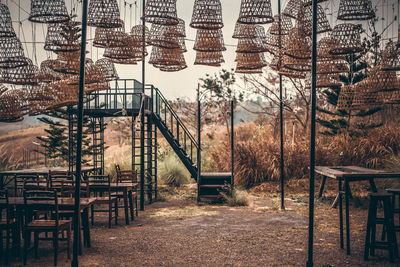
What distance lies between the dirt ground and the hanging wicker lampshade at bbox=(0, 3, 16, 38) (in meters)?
3.74

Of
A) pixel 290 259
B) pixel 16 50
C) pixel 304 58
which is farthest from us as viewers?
pixel 16 50

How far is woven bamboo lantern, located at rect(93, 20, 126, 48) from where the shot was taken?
23.9ft

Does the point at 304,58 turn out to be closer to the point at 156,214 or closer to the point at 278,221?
the point at 278,221

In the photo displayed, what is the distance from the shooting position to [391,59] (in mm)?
6758

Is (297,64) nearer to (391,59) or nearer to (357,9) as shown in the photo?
(357,9)

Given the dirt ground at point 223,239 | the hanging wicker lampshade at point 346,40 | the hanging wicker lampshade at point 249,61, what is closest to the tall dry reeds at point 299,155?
the dirt ground at point 223,239

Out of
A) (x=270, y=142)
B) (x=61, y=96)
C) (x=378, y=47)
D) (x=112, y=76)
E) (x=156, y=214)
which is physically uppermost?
(x=378, y=47)

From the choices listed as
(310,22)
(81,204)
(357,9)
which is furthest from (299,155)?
(81,204)

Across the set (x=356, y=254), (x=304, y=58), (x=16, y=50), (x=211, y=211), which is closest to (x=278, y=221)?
(x=211, y=211)

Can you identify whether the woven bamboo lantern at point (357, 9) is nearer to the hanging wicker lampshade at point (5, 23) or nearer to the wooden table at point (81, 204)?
the wooden table at point (81, 204)

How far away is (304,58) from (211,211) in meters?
4.71

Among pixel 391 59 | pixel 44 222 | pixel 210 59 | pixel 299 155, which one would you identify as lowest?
pixel 44 222

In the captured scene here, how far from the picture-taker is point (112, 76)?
929cm

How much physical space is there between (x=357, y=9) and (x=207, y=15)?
245 centimetres
